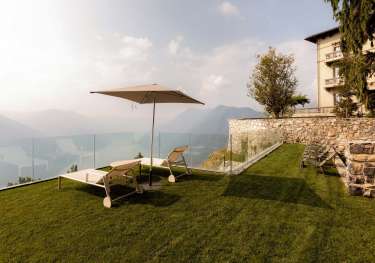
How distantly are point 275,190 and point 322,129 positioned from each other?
42.9ft

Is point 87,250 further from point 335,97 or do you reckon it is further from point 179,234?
point 335,97

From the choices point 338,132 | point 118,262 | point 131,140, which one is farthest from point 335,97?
point 118,262

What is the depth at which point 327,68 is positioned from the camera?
25859 mm

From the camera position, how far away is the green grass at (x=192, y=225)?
9.32 ft

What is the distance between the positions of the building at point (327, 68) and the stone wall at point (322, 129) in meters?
10.8

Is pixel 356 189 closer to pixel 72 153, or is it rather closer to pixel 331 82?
pixel 72 153

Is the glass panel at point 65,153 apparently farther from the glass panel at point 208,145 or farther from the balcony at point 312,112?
the balcony at point 312,112

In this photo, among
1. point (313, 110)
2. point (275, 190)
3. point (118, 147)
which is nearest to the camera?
point (275, 190)

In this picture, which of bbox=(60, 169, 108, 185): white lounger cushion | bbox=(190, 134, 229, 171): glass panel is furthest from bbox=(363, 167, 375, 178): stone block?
bbox=(60, 169, 108, 185): white lounger cushion

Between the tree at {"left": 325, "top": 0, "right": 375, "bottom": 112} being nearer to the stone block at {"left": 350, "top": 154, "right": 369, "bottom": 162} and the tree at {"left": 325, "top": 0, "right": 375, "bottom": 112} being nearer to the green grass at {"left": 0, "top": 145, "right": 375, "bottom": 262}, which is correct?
the stone block at {"left": 350, "top": 154, "right": 369, "bottom": 162}

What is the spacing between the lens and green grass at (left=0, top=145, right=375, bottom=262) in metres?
2.84

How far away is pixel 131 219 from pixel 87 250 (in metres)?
1.00

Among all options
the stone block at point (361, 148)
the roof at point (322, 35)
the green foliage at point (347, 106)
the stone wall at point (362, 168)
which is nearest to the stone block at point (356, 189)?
the stone wall at point (362, 168)

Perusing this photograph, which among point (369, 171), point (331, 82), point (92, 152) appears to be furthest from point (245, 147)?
point (331, 82)
